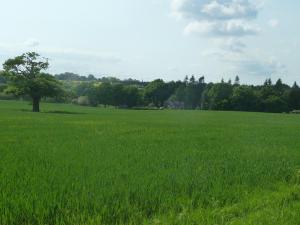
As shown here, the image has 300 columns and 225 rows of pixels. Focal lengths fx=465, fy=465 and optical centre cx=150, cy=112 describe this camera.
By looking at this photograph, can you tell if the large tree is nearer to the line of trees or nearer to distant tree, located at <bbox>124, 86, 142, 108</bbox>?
the line of trees

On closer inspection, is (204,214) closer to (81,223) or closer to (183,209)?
(183,209)

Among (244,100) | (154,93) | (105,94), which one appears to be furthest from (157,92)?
(244,100)

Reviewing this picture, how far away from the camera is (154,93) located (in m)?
168

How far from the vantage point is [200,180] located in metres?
10.9

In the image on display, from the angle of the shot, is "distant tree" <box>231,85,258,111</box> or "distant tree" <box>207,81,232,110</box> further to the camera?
"distant tree" <box>207,81,232,110</box>

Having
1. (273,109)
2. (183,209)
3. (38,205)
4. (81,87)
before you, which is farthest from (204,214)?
(81,87)

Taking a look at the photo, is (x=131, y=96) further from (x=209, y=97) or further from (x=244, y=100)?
(x=244, y=100)

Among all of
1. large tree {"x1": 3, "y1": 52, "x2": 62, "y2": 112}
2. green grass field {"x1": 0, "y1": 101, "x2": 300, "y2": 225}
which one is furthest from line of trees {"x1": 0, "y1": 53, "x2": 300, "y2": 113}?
green grass field {"x1": 0, "y1": 101, "x2": 300, "y2": 225}

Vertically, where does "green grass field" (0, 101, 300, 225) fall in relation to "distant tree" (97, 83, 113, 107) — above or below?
below

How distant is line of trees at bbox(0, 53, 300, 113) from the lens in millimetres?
70562

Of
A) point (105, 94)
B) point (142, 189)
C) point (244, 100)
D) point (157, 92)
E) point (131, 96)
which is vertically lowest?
point (142, 189)

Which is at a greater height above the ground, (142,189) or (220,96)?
(220,96)

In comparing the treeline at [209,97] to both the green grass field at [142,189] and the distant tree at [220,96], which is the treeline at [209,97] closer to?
the distant tree at [220,96]

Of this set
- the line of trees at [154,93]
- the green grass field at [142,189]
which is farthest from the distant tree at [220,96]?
the green grass field at [142,189]
